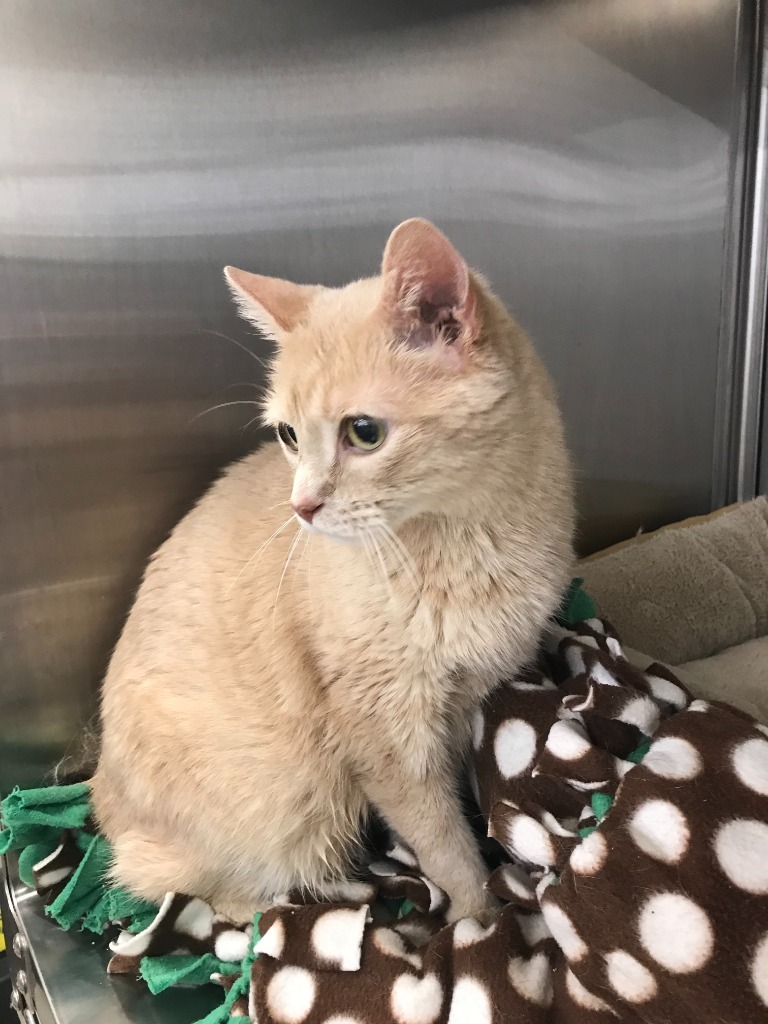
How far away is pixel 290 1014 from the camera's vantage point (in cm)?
85

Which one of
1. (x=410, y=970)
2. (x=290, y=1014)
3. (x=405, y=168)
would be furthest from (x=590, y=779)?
(x=405, y=168)

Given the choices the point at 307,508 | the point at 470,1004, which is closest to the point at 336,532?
the point at 307,508

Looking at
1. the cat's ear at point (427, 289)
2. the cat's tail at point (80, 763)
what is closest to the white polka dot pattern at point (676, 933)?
the cat's ear at point (427, 289)

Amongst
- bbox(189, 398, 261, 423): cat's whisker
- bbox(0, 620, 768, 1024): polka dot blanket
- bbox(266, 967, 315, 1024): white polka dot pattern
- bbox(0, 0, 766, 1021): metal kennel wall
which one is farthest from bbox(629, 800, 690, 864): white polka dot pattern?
Answer: bbox(189, 398, 261, 423): cat's whisker

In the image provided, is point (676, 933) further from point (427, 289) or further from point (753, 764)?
point (427, 289)

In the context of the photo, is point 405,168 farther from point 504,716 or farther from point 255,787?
point 255,787

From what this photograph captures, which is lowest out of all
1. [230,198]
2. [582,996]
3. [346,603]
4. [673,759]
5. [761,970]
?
[582,996]

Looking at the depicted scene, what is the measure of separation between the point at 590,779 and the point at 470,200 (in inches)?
43.6

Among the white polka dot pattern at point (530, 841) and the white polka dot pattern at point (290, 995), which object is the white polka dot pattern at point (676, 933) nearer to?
the white polka dot pattern at point (530, 841)

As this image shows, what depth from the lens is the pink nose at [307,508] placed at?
0.84 meters

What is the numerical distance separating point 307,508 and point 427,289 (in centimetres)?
27

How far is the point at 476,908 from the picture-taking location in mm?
999

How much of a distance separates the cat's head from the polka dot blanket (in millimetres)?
328

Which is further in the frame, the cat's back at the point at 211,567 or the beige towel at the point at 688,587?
the beige towel at the point at 688,587
